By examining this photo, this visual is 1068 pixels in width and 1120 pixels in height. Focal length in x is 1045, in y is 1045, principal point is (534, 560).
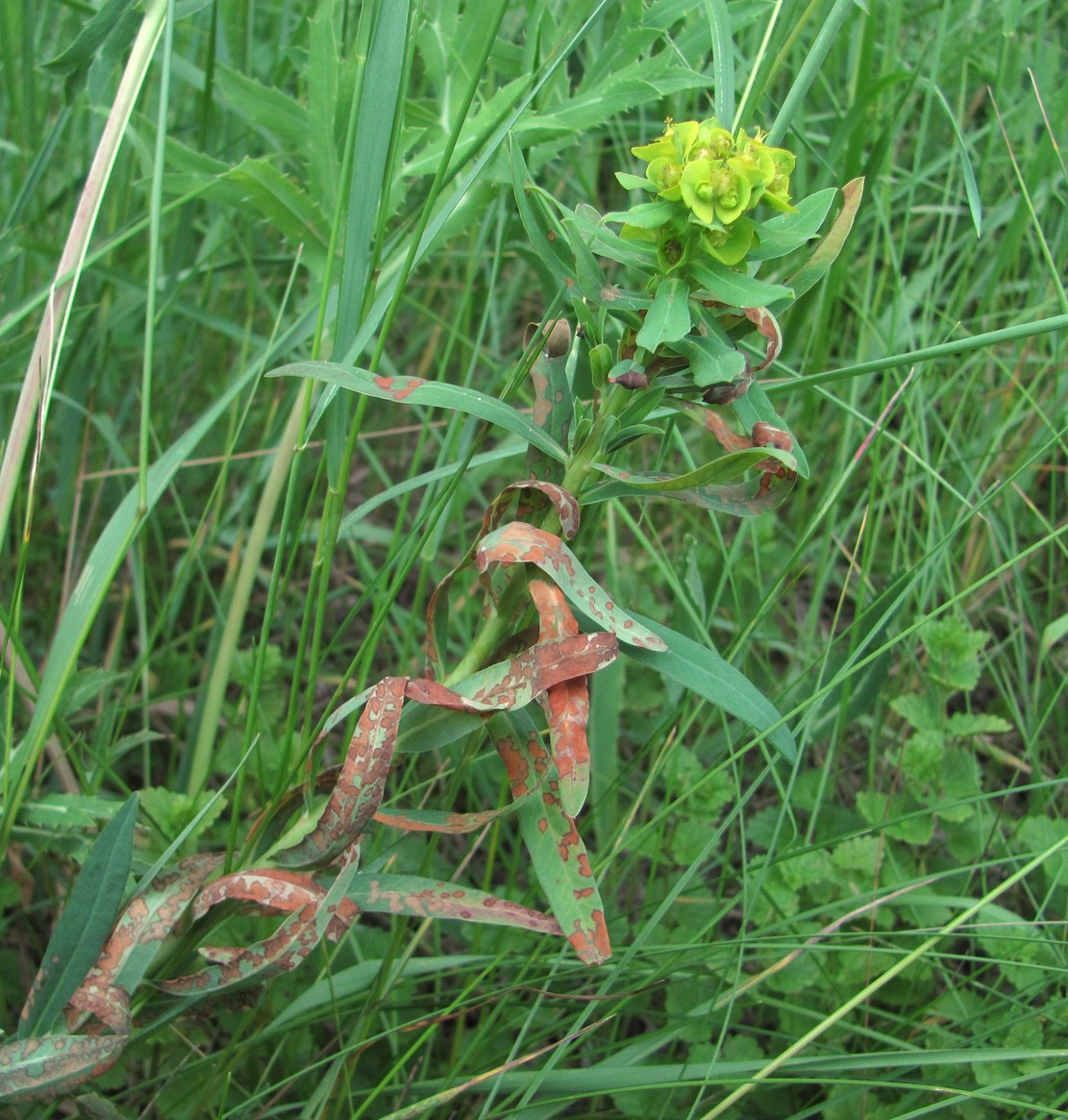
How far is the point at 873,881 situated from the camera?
4.47 ft

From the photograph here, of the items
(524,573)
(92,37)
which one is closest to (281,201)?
(92,37)

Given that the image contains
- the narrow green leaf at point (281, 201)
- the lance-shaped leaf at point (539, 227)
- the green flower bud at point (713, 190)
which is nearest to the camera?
the green flower bud at point (713, 190)

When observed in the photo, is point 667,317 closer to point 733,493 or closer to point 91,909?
point 733,493

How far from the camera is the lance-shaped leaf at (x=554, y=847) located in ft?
2.73

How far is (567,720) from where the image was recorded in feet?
2.65

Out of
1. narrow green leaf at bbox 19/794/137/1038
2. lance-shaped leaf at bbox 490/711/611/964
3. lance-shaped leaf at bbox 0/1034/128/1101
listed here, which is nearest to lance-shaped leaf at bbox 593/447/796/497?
lance-shaped leaf at bbox 490/711/611/964

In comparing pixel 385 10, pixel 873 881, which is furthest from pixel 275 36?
pixel 873 881

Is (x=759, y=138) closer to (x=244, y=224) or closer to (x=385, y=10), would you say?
(x=385, y=10)

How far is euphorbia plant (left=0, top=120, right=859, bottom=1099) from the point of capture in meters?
0.80

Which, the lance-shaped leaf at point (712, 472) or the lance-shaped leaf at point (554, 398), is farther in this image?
the lance-shaped leaf at point (554, 398)

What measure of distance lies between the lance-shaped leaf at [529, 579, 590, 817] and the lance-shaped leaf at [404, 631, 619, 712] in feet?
0.04

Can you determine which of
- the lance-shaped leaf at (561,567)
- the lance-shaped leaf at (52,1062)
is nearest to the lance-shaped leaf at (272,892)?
the lance-shaped leaf at (52,1062)

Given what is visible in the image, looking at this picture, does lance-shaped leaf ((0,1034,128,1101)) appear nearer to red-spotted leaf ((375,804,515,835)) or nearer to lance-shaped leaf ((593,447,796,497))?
red-spotted leaf ((375,804,515,835))

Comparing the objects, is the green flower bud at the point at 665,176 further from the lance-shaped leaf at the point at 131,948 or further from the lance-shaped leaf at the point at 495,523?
the lance-shaped leaf at the point at 131,948
